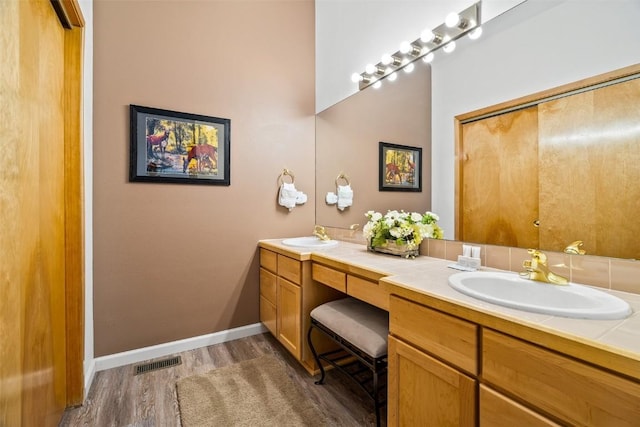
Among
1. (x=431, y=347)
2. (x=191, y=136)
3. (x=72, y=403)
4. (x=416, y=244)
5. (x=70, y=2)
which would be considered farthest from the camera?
(x=191, y=136)

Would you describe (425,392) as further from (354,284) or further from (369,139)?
(369,139)

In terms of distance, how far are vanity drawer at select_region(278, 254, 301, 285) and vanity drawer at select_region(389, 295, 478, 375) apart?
0.83 meters

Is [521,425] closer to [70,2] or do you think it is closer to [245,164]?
[245,164]

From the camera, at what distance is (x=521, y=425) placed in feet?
2.56

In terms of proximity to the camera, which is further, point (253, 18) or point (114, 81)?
point (253, 18)

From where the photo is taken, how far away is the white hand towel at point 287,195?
8.37 feet

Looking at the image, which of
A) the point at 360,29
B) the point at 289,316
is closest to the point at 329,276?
the point at 289,316

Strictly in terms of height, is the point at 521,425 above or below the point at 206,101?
below

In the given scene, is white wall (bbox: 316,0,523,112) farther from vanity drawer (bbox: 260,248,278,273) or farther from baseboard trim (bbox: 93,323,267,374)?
baseboard trim (bbox: 93,323,267,374)

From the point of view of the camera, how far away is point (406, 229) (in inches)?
67.7

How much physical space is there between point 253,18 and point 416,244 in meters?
2.27

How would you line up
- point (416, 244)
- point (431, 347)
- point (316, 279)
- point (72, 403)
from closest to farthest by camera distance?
point (431, 347)
point (72, 403)
point (416, 244)
point (316, 279)

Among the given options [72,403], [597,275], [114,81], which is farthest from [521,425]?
[114,81]

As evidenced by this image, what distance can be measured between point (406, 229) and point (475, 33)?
113 cm
